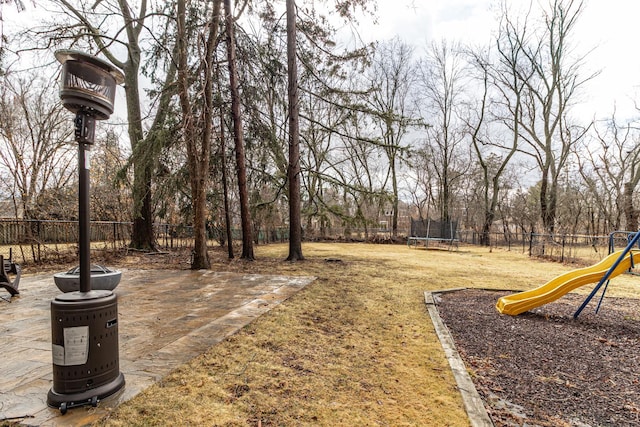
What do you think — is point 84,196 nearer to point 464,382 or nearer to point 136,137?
point 464,382

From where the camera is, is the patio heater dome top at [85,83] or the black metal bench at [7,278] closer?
the patio heater dome top at [85,83]

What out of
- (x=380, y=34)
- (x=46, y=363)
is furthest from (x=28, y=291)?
(x=380, y=34)

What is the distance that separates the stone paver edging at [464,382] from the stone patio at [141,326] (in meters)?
2.25

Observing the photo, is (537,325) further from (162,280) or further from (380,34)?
(380,34)

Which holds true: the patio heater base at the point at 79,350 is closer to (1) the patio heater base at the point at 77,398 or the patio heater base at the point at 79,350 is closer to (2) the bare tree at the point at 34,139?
(1) the patio heater base at the point at 77,398

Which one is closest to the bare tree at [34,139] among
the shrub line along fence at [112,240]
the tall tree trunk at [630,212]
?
the shrub line along fence at [112,240]

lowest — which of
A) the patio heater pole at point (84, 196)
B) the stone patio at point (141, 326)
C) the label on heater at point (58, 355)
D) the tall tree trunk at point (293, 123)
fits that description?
the stone patio at point (141, 326)

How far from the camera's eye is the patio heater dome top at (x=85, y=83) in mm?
2139

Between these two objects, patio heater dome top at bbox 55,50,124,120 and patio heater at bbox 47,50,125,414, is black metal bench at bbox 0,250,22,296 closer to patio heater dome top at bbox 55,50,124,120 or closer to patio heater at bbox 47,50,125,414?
patio heater at bbox 47,50,125,414

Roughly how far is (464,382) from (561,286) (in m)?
3.04

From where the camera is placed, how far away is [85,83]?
2.18m

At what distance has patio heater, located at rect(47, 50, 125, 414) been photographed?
2.04 meters

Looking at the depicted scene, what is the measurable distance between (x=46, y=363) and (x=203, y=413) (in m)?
1.62

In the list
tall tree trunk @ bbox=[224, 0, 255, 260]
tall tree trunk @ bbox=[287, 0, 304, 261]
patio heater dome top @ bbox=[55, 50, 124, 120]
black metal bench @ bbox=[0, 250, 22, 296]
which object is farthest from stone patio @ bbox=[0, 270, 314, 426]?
tall tree trunk @ bbox=[287, 0, 304, 261]
